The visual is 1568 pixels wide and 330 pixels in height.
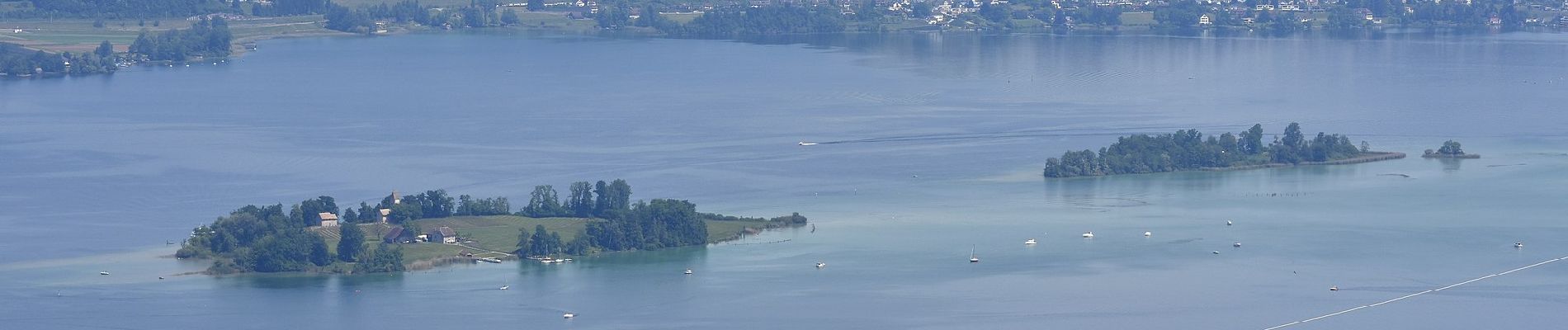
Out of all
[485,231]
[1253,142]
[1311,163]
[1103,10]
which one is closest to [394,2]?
[1103,10]

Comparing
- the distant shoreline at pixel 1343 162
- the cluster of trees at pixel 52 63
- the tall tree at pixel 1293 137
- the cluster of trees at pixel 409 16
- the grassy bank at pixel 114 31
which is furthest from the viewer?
the cluster of trees at pixel 409 16

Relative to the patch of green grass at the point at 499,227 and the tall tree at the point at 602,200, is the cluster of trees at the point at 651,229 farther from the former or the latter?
the tall tree at the point at 602,200

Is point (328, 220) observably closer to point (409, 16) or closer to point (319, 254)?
point (319, 254)

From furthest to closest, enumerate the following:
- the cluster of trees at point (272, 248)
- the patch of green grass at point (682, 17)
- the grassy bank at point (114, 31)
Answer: the patch of green grass at point (682, 17) < the grassy bank at point (114, 31) < the cluster of trees at point (272, 248)

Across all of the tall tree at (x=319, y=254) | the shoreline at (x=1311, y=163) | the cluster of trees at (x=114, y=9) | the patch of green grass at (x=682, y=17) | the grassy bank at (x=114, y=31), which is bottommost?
the tall tree at (x=319, y=254)

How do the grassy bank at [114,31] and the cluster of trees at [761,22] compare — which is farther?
the cluster of trees at [761,22]

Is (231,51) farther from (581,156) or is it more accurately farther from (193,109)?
(581,156)

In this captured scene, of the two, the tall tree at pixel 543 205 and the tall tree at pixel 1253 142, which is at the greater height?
the tall tree at pixel 1253 142

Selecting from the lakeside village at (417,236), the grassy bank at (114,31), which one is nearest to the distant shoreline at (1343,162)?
the lakeside village at (417,236)
